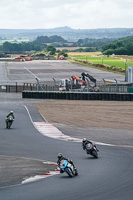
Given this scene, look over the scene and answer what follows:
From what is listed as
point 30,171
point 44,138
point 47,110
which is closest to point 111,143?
point 44,138

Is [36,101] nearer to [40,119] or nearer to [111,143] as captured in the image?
[40,119]

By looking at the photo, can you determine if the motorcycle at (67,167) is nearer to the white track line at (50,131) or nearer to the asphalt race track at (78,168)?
the asphalt race track at (78,168)

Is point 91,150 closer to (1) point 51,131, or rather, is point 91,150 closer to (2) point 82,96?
(1) point 51,131

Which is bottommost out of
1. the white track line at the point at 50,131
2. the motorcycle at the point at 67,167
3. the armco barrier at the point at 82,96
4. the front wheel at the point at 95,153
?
the white track line at the point at 50,131

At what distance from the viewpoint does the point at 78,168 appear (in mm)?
22359

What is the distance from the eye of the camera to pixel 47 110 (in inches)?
1954

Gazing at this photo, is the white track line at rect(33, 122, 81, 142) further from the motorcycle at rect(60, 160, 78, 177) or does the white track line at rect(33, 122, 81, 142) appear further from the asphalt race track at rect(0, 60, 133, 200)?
the motorcycle at rect(60, 160, 78, 177)

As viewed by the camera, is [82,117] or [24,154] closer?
[24,154]

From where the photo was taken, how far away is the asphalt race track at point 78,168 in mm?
17281

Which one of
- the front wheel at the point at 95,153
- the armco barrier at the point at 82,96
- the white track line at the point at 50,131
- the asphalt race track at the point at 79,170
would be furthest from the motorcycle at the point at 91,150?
the armco barrier at the point at 82,96

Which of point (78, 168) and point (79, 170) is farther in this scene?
point (78, 168)

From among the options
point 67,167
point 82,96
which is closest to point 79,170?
point 67,167

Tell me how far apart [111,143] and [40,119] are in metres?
12.9

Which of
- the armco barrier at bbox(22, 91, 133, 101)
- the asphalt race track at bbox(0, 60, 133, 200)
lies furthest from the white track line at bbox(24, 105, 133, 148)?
the armco barrier at bbox(22, 91, 133, 101)
